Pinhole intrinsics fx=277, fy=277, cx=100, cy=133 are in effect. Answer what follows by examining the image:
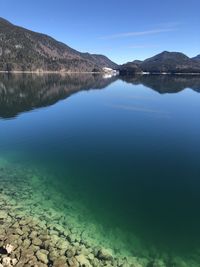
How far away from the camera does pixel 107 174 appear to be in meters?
31.9

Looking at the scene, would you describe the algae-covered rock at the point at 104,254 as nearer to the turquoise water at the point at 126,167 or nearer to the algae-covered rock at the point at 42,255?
the turquoise water at the point at 126,167

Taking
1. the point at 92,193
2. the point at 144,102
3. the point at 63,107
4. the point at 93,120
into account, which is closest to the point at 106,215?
the point at 92,193

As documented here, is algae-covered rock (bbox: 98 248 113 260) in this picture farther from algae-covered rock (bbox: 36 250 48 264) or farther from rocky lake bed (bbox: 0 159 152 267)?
algae-covered rock (bbox: 36 250 48 264)

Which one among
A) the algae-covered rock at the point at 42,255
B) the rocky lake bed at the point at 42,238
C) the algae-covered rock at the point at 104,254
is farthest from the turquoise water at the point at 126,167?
the algae-covered rock at the point at 42,255

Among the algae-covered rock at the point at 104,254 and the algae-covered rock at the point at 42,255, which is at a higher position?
the algae-covered rock at the point at 42,255

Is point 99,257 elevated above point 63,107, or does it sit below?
above

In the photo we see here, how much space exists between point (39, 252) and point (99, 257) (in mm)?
3966

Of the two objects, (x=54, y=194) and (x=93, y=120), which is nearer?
(x=54, y=194)

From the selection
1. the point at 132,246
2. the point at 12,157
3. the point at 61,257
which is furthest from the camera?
the point at 12,157

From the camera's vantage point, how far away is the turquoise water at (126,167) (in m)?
21.6

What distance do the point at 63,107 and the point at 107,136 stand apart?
38.8 m

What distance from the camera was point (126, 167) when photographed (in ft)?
111

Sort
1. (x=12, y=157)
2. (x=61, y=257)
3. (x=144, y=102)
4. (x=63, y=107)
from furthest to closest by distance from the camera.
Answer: (x=144, y=102), (x=63, y=107), (x=12, y=157), (x=61, y=257)

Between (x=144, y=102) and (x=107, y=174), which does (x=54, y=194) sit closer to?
(x=107, y=174)
